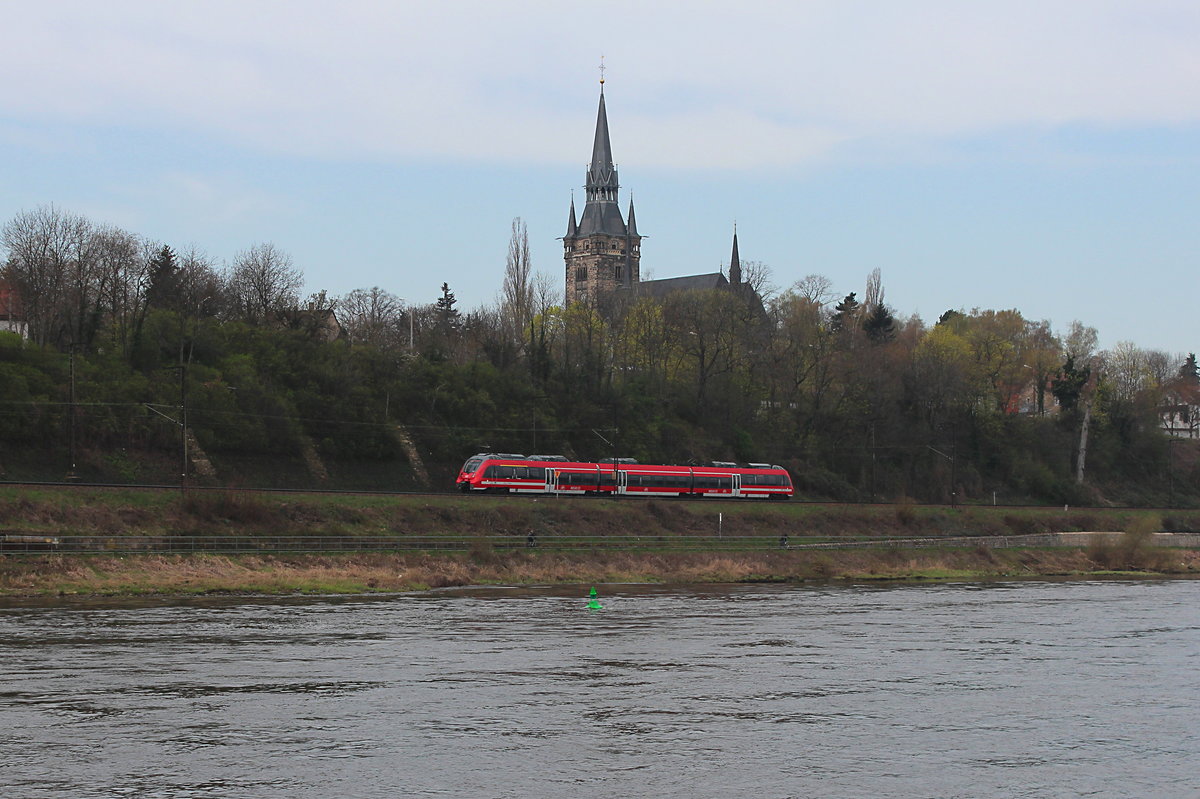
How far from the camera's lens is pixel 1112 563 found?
80.4 m

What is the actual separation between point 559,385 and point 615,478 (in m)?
24.4

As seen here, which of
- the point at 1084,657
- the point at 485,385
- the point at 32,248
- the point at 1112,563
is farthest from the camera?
the point at 485,385

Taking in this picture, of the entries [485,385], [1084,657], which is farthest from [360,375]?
[1084,657]

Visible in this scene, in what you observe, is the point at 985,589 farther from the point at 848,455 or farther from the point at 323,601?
the point at 848,455

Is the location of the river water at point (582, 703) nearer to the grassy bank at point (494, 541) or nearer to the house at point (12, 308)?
the grassy bank at point (494, 541)

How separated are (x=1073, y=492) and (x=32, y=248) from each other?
302ft

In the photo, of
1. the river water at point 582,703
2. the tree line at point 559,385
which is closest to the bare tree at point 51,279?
the tree line at point 559,385

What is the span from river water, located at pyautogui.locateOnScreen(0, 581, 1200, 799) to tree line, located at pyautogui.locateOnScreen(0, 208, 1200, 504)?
129 ft

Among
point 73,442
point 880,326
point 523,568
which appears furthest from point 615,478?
point 880,326

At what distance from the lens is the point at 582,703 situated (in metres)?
29.6

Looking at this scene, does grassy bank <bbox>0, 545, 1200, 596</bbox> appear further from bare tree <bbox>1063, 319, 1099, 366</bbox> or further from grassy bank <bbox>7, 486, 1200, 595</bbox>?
bare tree <bbox>1063, 319, 1099, 366</bbox>

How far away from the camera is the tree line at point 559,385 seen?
85.4 meters

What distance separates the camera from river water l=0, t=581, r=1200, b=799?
22797mm

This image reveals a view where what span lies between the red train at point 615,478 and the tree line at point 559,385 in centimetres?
1113
